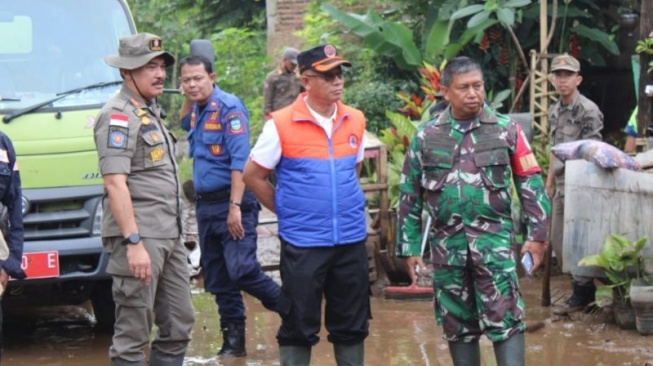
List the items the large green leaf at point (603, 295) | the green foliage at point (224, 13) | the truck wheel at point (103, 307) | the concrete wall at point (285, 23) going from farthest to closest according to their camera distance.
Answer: the green foliage at point (224, 13) < the concrete wall at point (285, 23) < the truck wheel at point (103, 307) < the large green leaf at point (603, 295)

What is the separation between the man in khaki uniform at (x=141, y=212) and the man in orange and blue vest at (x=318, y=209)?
0.49 metres

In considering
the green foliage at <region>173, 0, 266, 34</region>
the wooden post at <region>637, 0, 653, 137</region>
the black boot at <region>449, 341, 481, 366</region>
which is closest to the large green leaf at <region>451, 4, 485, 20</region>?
the wooden post at <region>637, 0, 653, 137</region>

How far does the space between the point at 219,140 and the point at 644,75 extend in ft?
16.4

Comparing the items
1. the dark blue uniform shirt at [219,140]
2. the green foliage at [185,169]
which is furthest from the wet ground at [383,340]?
the green foliage at [185,169]

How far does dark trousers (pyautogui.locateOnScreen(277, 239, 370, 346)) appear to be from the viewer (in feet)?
20.2

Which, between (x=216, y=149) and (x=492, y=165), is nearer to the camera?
(x=492, y=165)

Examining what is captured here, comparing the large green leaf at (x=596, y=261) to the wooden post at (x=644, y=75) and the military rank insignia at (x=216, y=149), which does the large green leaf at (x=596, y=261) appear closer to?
the military rank insignia at (x=216, y=149)

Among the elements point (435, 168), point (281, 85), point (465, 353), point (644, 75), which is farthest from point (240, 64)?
point (465, 353)

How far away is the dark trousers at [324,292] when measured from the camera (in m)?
6.15

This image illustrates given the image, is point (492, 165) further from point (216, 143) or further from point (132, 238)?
point (216, 143)

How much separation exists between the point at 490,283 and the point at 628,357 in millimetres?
2168

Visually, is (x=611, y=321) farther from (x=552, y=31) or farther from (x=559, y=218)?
(x=552, y=31)

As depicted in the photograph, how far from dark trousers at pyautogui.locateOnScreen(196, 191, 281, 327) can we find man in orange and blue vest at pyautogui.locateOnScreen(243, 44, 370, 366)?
4.31 ft

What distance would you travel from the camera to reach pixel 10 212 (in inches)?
250
